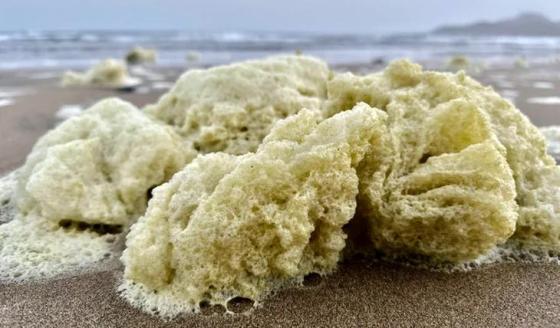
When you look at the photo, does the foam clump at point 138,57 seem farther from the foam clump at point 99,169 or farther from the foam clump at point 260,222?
the foam clump at point 260,222

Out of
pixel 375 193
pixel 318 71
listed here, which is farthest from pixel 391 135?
pixel 318 71

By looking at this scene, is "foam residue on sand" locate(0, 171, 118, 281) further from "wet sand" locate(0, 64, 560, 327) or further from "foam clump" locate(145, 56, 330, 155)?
"foam clump" locate(145, 56, 330, 155)

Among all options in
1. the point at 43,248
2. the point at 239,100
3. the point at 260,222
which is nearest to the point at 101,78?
the point at 239,100

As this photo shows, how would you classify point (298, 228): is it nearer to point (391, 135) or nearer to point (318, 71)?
point (391, 135)

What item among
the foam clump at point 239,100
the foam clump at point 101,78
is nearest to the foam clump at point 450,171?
the foam clump at point 239,100

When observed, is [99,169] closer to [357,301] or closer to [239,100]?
[239,100]
